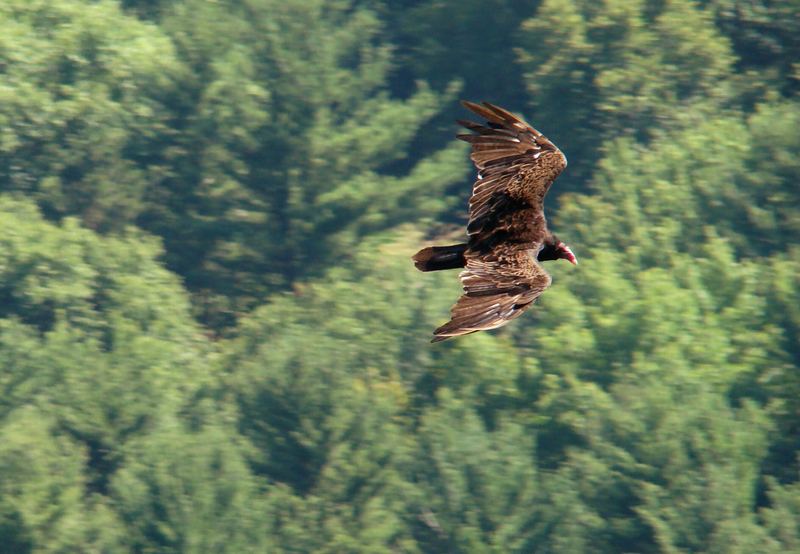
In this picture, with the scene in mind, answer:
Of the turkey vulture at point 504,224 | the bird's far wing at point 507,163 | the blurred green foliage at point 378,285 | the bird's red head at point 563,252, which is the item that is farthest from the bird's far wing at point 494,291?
the blurred green foliage at point 378,285

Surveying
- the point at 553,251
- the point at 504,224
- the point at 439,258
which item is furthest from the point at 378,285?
the point at 439,258

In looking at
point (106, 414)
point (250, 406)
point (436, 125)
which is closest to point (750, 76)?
point (436, 125)

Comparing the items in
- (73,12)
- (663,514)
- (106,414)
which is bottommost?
(106,414)

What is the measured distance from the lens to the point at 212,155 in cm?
4334

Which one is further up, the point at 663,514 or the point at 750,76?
the point at 750,76

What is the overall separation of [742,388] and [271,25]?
801 inches

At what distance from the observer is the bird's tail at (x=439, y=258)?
369 inches

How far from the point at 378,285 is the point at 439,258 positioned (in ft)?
89.6

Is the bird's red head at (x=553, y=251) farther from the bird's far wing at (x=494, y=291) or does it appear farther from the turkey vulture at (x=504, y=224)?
the bird's far wing at (x=494, y=291)

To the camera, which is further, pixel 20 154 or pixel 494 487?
pixel 20 154

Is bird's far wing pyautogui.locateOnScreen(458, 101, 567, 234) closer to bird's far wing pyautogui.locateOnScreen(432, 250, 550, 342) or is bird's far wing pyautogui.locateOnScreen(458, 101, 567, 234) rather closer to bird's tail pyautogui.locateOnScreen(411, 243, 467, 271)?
bird's tail pyautogui.locateOnScreen(411, 243, 467, 271)

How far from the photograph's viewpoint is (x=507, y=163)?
10023 mm

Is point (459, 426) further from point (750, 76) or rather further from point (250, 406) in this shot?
point (750, 76)

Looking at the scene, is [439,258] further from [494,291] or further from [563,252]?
[563,252]
